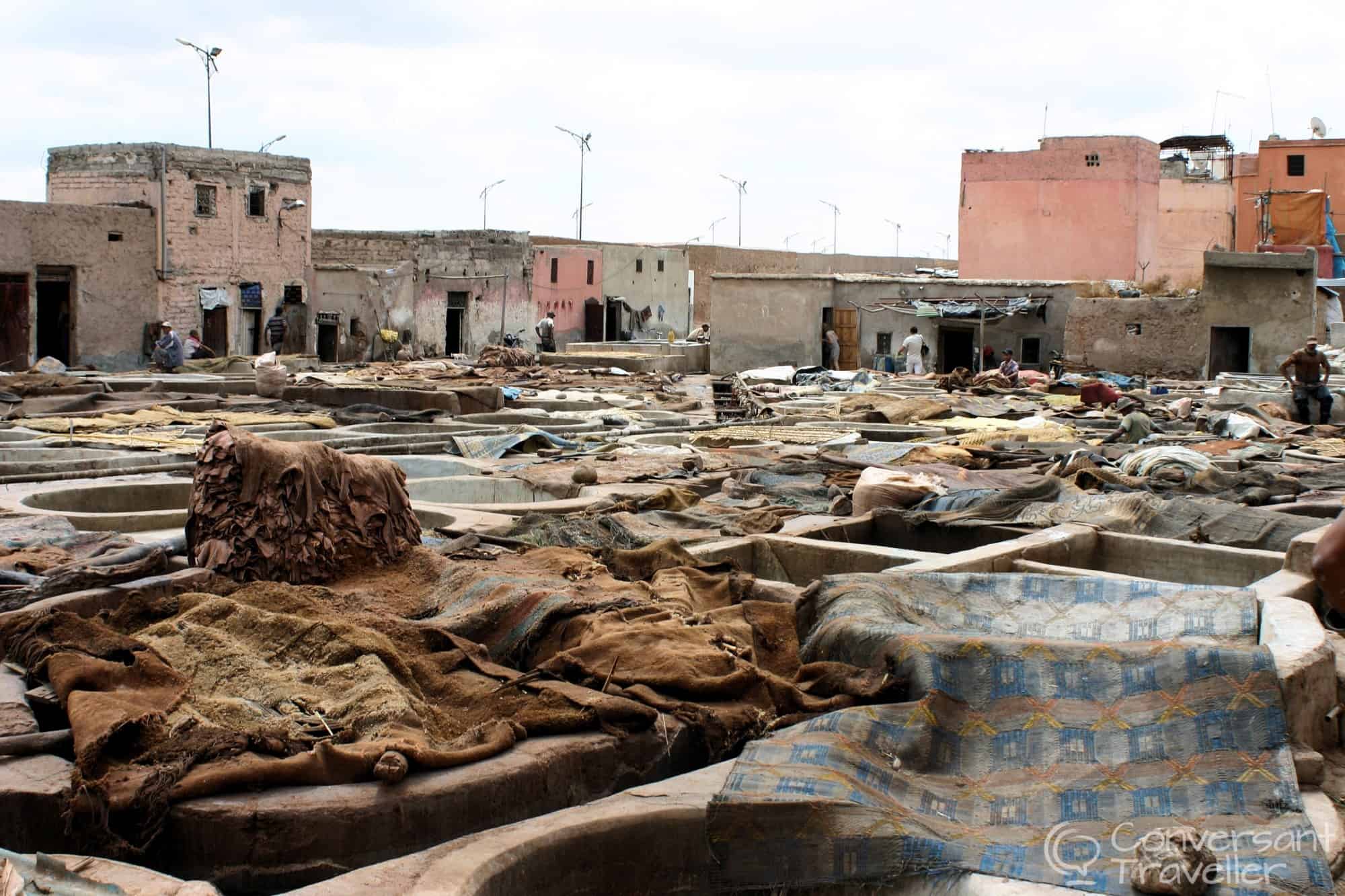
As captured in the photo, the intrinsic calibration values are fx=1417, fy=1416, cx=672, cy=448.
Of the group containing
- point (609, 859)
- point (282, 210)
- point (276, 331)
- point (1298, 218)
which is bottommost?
point (609, 859)

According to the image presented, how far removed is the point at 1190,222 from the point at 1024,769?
1961 inches

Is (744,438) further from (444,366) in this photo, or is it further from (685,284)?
(685,284)

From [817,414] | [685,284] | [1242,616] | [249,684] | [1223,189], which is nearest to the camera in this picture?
[249,684]

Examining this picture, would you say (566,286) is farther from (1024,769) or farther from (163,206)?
(1024,769)

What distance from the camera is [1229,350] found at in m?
29.0

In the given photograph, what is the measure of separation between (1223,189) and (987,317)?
23567mm

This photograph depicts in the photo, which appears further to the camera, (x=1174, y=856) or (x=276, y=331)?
(x=276, y=331)

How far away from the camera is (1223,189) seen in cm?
5047

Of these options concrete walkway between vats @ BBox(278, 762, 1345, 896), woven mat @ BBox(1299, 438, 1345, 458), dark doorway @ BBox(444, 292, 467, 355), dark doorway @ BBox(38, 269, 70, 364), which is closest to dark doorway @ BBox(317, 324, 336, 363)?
dark doorway @ BBox(444, 292, 467, 355)

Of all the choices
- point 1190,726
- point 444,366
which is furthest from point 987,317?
point 1190,726

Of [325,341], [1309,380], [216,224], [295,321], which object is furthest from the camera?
[325,341]

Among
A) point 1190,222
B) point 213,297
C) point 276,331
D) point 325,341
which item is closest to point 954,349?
point 276,331

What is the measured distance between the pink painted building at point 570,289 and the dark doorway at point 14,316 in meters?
17.9

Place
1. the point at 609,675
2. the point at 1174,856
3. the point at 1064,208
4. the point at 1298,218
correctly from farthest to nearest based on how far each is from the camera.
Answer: the point at 1064,208
the point at 1298,218
the point at 609,675
the point at 1174,856
